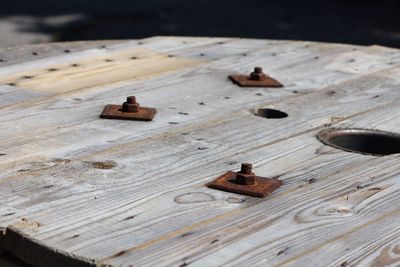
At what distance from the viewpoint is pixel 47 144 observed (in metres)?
2.15

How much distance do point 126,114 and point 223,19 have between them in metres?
5.71

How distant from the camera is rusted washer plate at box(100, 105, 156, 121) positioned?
2373 mm

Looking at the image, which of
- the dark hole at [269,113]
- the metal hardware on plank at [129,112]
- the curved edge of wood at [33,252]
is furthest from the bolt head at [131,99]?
the curved edge of wood at [33,252]

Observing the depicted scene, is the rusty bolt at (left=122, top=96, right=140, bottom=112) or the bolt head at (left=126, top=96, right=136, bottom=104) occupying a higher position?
the bolt head at (left=126, top=96, right=136, bottom=104)

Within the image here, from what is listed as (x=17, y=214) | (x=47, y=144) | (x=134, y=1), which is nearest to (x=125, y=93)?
(x=47, y=144)

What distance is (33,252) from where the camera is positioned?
5.17ft

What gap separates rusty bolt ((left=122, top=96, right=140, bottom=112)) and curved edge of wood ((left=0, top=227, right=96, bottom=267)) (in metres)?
0.80

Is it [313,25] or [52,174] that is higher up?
[52,174]

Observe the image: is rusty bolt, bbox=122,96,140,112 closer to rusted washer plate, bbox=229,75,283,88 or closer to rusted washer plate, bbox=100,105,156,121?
rusted washer plate, bbox=100,105,156,121

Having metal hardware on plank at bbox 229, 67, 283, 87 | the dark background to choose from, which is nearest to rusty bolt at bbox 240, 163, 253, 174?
metal hardware on plank at bbox 229, 67, 283, 87

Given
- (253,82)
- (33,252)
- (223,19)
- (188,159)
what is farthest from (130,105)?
(223,19)

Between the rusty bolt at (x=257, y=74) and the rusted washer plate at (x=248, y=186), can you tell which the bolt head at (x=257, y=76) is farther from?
the rusted washer plate at (x=248, y=186)

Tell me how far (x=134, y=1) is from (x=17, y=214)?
7104mm

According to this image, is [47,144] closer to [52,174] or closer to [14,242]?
[52,174]
